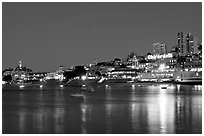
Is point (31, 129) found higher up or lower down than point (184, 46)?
lower down

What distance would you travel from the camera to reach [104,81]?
3789 inches

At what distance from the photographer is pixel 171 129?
1406cm

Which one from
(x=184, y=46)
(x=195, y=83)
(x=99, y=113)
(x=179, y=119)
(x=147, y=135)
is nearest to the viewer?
(x=147, y=135)

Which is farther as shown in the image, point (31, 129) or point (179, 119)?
point (179, 119)

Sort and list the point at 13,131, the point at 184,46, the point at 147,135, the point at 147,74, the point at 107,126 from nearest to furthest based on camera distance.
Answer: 1. the point at 147,135
2. the point at 13,131
3. the point at 107,126
4. the point at 147,74
5. the point at 184,46

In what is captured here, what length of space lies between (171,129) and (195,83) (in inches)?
2315

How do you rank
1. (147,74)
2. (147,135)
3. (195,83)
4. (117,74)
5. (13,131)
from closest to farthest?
(147,135)
(13,131)
(195,83)
(147,74)
(117,74)

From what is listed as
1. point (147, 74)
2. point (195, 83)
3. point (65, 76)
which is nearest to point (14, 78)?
point (65, 76)

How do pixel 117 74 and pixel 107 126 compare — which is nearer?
pixel 107 126

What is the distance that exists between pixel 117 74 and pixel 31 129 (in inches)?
3428

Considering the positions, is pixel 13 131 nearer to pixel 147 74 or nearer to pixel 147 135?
pixel 147 135

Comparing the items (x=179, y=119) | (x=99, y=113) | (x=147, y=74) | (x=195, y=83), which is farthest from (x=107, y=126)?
(x=147, y=74)

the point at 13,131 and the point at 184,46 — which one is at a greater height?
the point at 184,46

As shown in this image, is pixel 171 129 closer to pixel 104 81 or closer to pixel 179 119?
pixel 179 119
